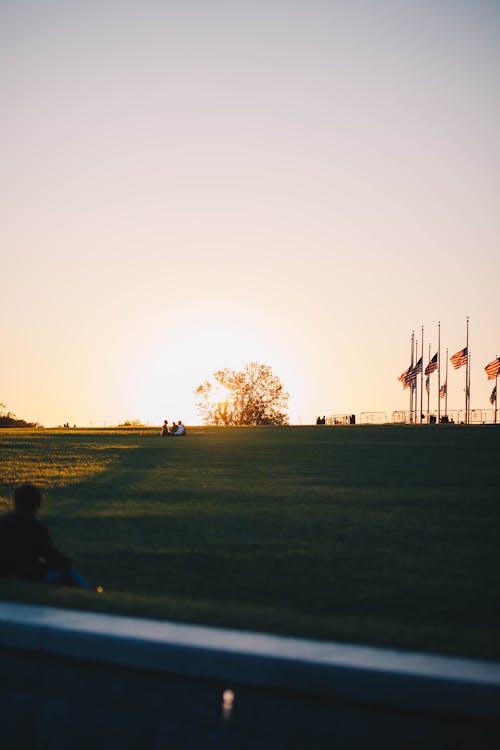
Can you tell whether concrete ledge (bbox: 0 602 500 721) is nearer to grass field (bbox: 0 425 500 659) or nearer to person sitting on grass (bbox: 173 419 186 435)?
grass field (bbox: 0 425 500 659)

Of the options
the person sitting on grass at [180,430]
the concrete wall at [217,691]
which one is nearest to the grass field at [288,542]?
the concrete wall at [217,691]

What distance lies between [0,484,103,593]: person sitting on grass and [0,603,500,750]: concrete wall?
2.33m

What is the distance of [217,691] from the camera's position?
17.0ft

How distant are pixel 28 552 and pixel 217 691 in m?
4.02

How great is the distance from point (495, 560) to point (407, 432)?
3235 centimetres

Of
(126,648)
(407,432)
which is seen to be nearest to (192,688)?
(126,648)

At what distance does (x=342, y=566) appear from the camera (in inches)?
415

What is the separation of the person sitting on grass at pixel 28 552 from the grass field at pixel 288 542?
490mm

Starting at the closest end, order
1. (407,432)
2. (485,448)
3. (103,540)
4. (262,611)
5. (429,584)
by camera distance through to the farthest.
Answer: (262,611) → (429,584) → (103,540) → (485,448) → (407,432)

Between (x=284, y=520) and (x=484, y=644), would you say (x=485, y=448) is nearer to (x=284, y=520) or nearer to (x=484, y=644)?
(x=284, y=520)

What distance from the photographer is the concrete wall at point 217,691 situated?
479cm

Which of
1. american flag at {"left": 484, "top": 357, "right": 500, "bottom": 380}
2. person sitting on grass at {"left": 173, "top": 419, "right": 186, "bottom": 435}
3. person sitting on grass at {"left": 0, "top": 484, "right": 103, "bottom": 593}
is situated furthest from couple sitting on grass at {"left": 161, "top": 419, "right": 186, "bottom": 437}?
person sitting on grass at {"left": 0, "top": 484, "right": 103, "bottom": 593}

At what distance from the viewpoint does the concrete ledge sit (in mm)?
4727

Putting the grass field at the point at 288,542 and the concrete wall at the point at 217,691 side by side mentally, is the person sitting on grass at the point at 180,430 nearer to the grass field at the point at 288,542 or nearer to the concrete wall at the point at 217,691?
the grass field at the point at 288,542
